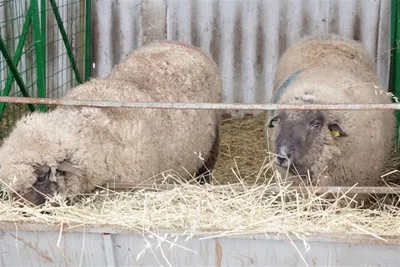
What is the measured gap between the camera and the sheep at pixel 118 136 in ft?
13.0

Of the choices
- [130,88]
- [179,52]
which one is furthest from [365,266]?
[179,52]

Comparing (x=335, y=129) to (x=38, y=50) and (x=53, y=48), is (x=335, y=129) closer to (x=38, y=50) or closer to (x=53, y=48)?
(x=38, y=50)

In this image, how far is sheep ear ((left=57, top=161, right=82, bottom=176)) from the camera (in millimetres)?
3979

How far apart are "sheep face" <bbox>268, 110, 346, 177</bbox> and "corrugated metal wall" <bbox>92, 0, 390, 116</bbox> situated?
10.1ft

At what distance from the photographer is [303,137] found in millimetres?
4699

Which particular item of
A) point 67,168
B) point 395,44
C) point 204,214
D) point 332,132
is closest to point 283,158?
point 332,132

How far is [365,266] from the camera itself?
3.04m

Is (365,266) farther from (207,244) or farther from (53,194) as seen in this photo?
(53,194)

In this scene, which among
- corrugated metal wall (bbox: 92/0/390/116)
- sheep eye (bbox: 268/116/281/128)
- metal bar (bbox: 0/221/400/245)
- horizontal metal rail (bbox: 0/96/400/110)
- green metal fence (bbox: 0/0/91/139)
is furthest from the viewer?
corrugated metal wall (bbox: 92/0/390/116)

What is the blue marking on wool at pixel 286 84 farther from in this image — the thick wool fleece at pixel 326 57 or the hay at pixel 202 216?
the hay at pixel 202 216

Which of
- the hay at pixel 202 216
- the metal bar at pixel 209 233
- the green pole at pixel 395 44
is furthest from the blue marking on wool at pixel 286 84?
the metal bar at pixel 209 233

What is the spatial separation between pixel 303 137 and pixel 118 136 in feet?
4.39

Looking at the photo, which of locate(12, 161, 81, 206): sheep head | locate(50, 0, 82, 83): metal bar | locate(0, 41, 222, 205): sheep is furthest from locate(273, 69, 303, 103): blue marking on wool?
locate(50, 0, 82, 83): metal bar

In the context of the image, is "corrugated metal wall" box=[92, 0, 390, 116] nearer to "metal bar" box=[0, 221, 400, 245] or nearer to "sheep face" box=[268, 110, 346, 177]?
"sheep face" box=[268, 110, 346, 177]
